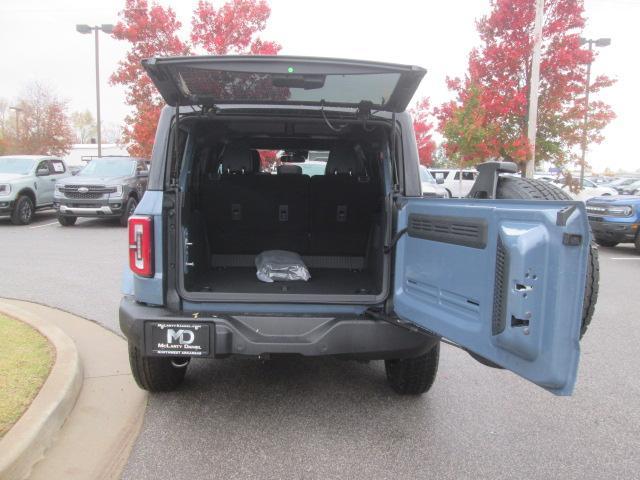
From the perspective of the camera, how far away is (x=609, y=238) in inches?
454

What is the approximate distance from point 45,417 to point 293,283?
1868 mm

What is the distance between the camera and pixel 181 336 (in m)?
2.98

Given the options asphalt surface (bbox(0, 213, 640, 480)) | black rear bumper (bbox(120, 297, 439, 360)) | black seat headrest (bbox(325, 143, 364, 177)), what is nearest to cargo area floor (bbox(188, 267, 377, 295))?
black rear bumper (bbox(120, 297, 439, 360))

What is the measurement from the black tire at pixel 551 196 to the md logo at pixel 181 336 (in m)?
1.98

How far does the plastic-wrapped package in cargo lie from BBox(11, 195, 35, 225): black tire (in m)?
11.5

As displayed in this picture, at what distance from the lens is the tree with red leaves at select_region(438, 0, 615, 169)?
15.0 m

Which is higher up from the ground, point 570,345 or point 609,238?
point 570,345

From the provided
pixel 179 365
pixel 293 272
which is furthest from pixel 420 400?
pixel 179 365

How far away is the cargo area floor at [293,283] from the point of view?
12.4 ft

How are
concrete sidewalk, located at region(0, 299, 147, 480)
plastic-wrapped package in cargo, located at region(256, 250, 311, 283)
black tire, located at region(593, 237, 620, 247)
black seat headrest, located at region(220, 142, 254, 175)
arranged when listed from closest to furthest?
concrete sidewalk, located at region(0, 299, 147, 480)
plastic-wrapped package in cargo, located at region(256, 250, 311, 283)
black seat headrest, located at region(220, 142, 254, 175)
black tire, located at region(593, 237, 620, 247)

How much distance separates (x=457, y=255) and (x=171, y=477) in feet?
6.11

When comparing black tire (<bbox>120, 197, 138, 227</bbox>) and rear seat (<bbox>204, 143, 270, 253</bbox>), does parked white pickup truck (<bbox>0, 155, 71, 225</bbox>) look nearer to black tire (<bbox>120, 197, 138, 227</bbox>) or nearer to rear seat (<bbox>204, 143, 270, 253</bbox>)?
black tire (<bbox>120, 197, 138, 227</bbox>)

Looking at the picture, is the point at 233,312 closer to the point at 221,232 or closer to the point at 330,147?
the point at 221,232

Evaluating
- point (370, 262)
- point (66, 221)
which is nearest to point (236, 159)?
point (370, 262)
